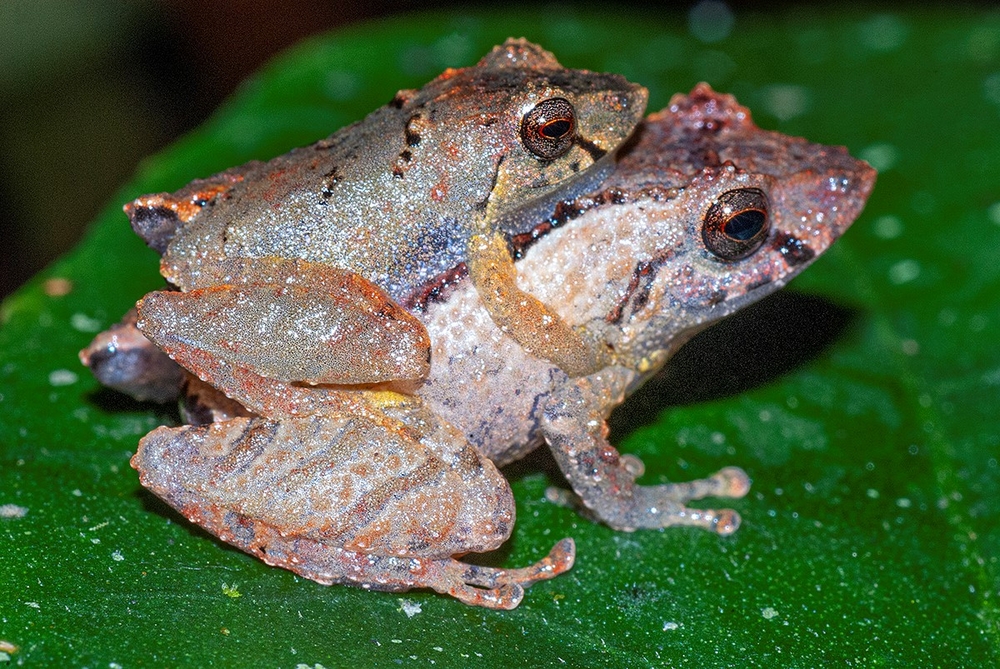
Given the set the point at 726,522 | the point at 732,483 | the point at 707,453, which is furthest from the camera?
the point at 707,453

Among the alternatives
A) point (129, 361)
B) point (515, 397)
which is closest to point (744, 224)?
point (515, 397)

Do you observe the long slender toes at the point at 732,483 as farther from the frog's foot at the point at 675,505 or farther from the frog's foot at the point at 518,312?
the frog's foot at the point at 518,312

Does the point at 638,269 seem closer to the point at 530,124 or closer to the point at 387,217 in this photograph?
the point at 530,124

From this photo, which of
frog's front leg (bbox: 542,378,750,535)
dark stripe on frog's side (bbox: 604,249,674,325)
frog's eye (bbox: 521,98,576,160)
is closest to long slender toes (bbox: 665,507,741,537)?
frog's front leg (bbox: 542,378,750,535)

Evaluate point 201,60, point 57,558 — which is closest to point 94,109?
point 201,60

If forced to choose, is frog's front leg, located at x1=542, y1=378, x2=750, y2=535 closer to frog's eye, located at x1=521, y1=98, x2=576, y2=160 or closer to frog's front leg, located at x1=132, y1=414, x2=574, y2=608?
frog's front leg, located at x1=132, y1=414, x2=574, y2=608

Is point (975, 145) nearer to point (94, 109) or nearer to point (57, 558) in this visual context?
point (57, 558)
